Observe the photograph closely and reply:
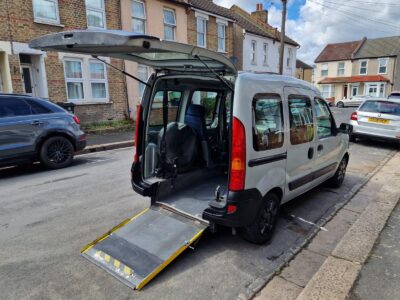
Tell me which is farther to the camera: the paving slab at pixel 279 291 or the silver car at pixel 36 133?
the silver car at pixel 36 133

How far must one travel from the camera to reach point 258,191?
125 inches

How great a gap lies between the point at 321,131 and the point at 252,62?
19.7 meters

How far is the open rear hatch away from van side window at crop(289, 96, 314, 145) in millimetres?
1046

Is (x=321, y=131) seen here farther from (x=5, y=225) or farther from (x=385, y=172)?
(x=5, y=225)

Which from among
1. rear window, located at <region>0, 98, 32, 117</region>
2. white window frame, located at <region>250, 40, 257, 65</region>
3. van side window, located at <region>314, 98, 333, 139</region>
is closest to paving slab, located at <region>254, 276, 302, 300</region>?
van side window, located at <region>314, 98, 333, 139</region>

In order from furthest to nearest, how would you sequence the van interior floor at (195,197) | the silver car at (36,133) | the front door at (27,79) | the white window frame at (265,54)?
the white window frame at (265,54)
the front door at (27,79)
the silver car at (36,133)
the van interior floor at (195,197)

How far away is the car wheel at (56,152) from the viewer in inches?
266

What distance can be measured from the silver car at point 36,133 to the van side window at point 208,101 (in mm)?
3895

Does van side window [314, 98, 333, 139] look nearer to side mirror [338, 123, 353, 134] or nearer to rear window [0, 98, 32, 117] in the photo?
side mirror [338, 123, 353, 134]

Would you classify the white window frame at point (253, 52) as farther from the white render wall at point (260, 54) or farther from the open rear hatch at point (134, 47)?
the open rear hatch at point (134, 47)

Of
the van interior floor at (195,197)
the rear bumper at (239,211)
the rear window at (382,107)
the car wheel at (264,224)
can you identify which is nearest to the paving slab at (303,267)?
the car wheel at (264,224)

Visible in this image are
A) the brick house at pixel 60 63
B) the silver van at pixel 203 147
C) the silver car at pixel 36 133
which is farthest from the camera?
the brick house at pixel 60 63

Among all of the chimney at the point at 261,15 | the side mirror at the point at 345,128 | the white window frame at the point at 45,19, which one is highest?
the chimney at the point at 261,15

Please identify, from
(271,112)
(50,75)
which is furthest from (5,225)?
(50,75)
